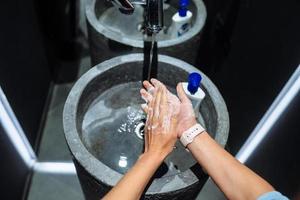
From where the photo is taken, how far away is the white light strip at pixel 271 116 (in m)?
1.41

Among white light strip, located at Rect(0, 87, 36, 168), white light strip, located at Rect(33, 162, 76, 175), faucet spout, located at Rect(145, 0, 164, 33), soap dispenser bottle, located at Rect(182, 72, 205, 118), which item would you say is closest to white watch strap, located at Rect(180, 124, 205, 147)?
soap dispenser bottle, located at Rect(182, 72, 205, 118)

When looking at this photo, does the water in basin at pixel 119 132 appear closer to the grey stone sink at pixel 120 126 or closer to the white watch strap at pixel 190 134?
the grey stone sink at pixel 120 126

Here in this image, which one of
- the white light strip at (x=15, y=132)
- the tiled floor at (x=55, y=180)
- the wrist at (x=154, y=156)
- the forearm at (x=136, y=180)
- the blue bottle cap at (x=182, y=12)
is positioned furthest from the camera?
the tiled floor at (x=55, y=180)

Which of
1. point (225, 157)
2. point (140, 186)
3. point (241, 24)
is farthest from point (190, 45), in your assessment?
point (140, 186)

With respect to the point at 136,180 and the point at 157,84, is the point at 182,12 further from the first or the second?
the point at 136,180

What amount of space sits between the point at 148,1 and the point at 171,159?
591 mm

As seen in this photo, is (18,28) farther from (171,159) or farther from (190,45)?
(171,159)

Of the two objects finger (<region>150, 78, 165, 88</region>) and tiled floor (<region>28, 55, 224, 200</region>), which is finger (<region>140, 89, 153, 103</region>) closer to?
finger (<region>150, 78, 165, 88</region>)

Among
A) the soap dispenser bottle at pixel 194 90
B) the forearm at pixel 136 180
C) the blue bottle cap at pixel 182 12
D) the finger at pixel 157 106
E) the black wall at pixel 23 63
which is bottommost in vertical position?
the black wall at pixel 23 63

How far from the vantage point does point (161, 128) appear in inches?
46.3

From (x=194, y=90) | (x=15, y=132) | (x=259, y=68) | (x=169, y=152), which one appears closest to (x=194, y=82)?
(x=194, y=90)

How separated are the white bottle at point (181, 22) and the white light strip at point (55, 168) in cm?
95

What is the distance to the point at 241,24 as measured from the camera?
178 centimetres

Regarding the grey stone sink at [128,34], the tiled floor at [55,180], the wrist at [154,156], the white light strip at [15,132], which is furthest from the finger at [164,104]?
the tiled floor at [55,180]
